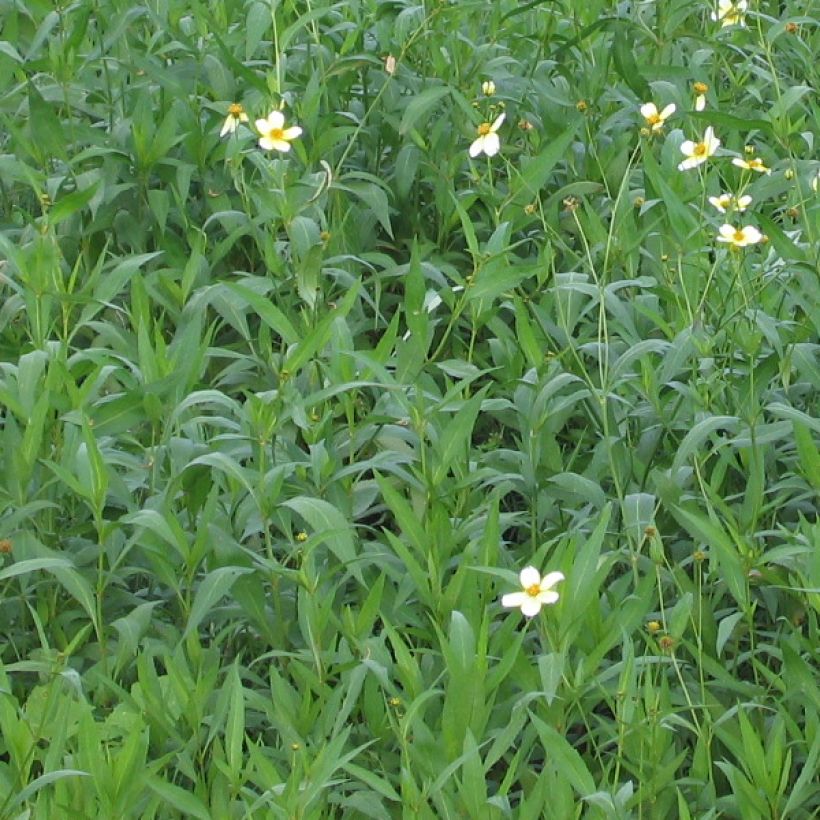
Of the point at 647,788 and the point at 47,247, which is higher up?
A: the point at 47,247

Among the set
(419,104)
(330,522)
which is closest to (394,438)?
(330,522)

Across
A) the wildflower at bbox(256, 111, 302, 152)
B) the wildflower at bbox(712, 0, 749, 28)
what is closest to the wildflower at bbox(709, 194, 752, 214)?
the wildflower at bbox(256, 111, 302, 152)

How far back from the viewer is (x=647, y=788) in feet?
7.19

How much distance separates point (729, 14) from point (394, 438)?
1909 mm

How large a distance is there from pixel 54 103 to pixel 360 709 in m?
1.84

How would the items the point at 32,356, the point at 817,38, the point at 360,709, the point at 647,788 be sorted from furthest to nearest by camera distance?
the point at 817,38 < the point at 32,356 < the point at 360,709 < the point at 647,788

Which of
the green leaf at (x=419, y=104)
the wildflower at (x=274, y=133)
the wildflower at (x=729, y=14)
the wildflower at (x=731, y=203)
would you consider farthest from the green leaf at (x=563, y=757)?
the wildflower at (x=729, y=14)

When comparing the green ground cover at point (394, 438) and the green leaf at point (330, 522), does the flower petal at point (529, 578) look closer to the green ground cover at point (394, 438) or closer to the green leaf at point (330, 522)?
the green ground cover at point (394, 438)

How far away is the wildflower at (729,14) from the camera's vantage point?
4.09 m

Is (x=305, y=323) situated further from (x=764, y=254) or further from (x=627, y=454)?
(x=764, y=254)

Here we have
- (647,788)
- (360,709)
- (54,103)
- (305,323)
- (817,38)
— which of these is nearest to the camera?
(647,788)

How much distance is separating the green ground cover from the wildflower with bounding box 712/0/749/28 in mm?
185

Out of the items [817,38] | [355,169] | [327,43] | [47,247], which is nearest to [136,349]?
[47,247]

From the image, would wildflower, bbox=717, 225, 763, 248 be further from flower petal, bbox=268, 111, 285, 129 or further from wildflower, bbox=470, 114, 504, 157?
flower petal, bbox=268, 111, 285, 129
